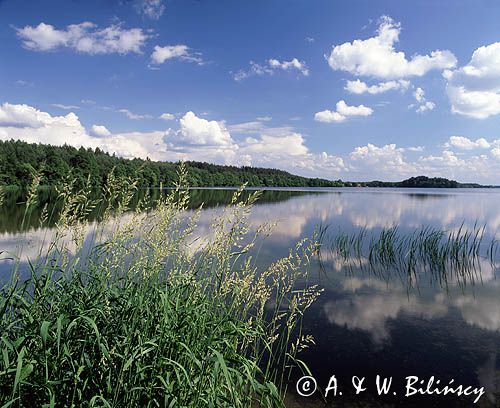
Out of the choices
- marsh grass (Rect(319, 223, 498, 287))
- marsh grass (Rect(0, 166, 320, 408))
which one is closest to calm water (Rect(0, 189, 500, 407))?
marsh grass (Rect(319, 223, 498, 287))

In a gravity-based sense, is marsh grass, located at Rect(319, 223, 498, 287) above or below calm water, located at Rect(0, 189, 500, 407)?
above

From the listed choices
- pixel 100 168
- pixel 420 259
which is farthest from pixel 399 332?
pixel 100 168

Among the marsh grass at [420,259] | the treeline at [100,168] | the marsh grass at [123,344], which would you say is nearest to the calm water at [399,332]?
the marsh grass at [420,259]

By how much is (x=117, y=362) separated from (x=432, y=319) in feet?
27.5

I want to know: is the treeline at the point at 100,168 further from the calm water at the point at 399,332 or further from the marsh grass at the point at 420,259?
the calm water at the point at 399,332

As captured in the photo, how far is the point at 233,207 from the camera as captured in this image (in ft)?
12.3

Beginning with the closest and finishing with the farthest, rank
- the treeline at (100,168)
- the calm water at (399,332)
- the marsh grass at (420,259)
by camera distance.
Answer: the calm water at (399,332), the marsh grass at (420,259), the treeline at (100,168)

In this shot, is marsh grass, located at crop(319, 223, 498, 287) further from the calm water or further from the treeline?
the treeline

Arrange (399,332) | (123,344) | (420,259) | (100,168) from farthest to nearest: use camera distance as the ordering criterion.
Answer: (100,168), (420,259), (399,332), (123,344)

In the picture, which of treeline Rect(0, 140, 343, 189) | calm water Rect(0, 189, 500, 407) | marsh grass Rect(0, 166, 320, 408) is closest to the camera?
marsh grass Rect(0, 166, 320, 408)

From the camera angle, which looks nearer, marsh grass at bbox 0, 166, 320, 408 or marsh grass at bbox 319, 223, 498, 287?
marsh grass at bbox 0, 166, 320, 408

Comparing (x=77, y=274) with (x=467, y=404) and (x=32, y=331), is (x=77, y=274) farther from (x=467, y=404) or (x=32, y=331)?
(x=467, y=404)

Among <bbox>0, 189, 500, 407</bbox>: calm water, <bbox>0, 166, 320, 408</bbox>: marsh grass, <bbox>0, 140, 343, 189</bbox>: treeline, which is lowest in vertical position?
<bbox>0, 189, 500, 407</bbox>: calm water

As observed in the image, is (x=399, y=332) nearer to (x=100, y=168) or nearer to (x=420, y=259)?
(x=420, y=259)
